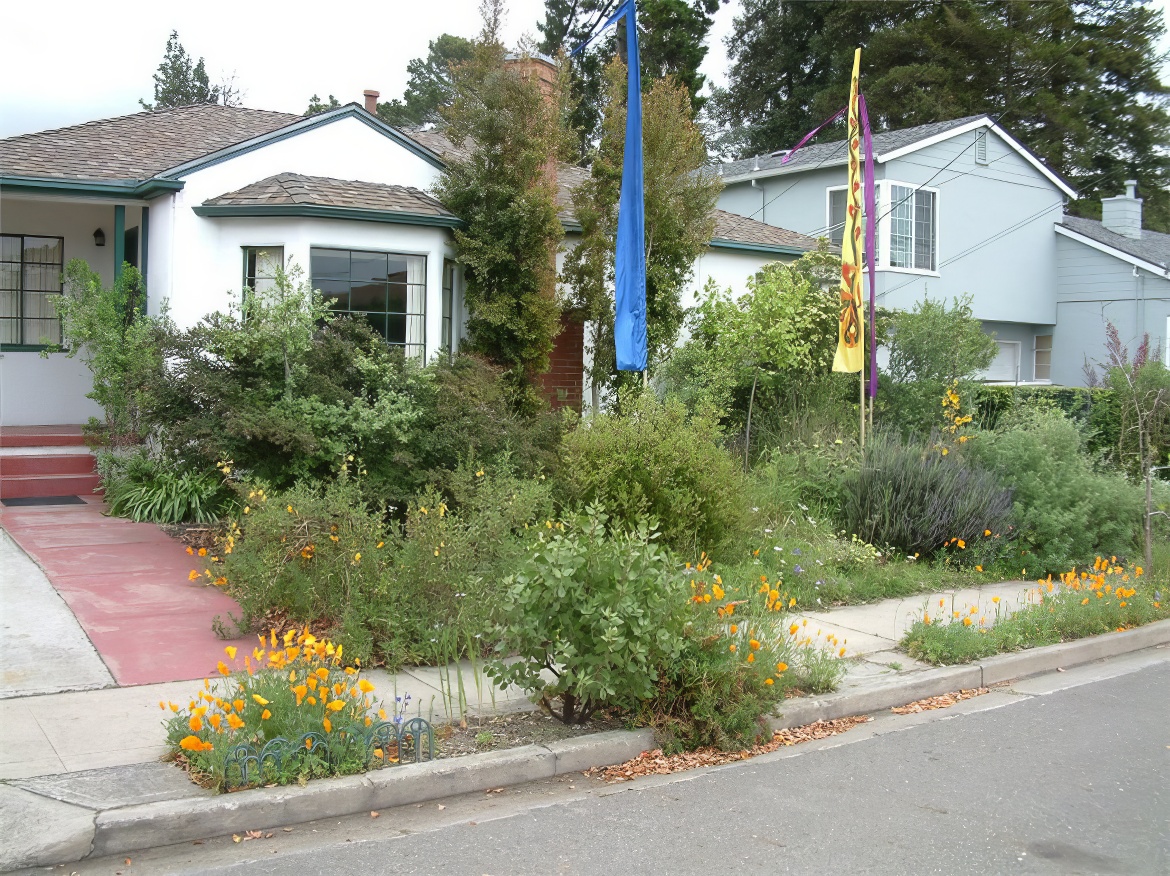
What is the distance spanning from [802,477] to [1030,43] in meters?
29.4

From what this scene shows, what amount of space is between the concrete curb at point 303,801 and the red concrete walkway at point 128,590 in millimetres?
1969

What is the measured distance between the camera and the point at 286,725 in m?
5.12

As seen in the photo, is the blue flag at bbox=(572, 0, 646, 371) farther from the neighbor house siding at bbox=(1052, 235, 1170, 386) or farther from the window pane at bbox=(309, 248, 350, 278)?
the neighbor house siding at bbox=(1052, 235, 1170, 386)

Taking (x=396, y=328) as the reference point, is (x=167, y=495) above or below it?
below

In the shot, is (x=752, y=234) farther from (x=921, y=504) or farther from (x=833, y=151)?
(x=921, y=504)

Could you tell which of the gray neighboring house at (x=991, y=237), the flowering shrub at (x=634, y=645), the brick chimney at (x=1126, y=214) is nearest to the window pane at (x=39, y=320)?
the flowering shrub at (x=634, y=645)

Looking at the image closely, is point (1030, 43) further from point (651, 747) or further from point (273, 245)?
point (651, 747)

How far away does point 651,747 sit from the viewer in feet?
19.2

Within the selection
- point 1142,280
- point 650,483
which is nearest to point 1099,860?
point 650,483

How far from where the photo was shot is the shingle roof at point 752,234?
17381mm

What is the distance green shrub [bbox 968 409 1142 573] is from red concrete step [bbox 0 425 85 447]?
1069 centimetres

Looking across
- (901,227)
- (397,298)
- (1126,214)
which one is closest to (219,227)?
(397,298)

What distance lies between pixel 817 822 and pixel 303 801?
2.39 m

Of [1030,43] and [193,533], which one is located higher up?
[1030,43]
